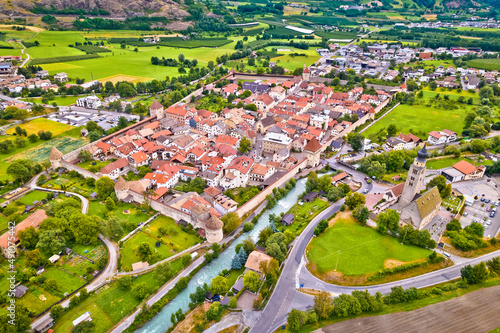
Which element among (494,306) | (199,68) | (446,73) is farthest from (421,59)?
(494,306)

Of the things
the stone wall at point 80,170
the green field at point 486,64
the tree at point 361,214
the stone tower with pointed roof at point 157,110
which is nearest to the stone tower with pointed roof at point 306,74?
the stone tower with pointed roof at point 157,110

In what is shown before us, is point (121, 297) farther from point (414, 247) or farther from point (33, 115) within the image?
point (33, 115)

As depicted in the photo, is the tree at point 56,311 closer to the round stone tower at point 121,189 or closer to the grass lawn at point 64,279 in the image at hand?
the grass lawn at point 64,279

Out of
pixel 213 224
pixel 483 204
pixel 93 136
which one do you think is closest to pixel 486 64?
pixel 483 204

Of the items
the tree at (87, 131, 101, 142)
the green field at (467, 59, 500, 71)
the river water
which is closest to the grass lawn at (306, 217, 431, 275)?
the river water

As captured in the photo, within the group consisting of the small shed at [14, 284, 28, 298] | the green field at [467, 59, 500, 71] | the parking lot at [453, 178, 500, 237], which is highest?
the green field at [467, 59, 500, 71]

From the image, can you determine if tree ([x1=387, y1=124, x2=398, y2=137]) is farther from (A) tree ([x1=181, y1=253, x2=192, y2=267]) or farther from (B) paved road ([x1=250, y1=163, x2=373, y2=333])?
(A) tree ([x1=181, y1=253, x2=192, y2=267])
